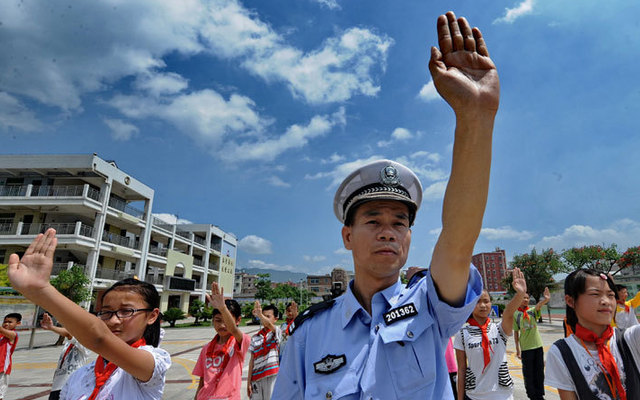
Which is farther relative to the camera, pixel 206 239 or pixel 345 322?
pixel 206 239

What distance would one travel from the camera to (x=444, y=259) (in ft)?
3.86

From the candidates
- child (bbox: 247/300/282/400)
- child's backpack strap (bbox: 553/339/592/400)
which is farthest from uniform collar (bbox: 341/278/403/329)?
child (bbox: 247/300/282/400)

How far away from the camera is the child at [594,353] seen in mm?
2285

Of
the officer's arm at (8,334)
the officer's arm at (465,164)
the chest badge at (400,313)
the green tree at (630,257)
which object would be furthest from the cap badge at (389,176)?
the green tree at (630,257)

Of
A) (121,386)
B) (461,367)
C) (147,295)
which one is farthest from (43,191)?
(461,367)

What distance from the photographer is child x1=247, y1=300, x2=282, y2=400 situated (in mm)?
5207

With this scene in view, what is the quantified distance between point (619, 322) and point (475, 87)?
6.49 meters

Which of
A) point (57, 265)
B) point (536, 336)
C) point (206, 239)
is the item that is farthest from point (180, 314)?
point (536, 336)

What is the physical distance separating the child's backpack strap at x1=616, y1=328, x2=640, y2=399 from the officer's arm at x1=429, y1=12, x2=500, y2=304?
2.10 metres

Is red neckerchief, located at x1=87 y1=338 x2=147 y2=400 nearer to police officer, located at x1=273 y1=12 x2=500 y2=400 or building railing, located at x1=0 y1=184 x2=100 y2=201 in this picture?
police officer, located at x1=273 y1=12 x2=500 y2=400

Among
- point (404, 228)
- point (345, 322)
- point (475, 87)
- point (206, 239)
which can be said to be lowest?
point (345, 322)

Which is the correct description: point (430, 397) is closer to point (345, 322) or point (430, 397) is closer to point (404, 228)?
point (345, 322)

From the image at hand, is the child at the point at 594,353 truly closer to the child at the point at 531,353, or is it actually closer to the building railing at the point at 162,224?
the child at the point at 531,353

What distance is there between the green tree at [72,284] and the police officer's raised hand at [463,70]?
929 inches
